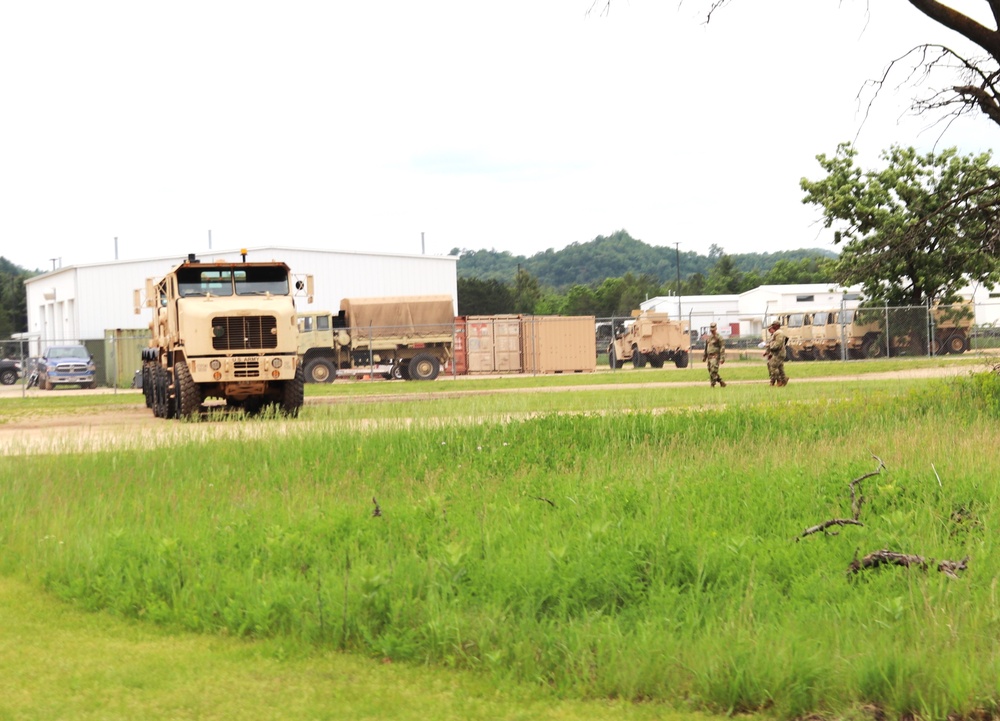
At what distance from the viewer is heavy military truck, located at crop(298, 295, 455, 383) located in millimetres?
39938

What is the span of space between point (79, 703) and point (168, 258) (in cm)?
5746

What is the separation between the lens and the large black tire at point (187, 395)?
851 inches

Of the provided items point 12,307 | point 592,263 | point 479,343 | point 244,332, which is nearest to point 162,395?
point 244,332

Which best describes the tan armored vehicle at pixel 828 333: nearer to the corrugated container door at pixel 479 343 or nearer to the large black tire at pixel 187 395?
the corrugated container door at pixel 479 343

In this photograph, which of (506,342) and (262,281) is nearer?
(262,281)

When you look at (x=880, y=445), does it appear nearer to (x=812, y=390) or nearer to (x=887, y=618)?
(x=887, y=618)

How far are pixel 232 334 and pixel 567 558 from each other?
15769 mm

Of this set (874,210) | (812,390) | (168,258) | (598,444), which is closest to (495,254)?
(168,258)

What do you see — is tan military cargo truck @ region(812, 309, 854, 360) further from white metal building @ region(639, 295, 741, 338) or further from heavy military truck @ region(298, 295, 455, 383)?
white metal building @ region(639, 295, 741, 338)

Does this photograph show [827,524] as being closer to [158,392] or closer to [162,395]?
[162,395]

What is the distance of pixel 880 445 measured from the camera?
40.1ft

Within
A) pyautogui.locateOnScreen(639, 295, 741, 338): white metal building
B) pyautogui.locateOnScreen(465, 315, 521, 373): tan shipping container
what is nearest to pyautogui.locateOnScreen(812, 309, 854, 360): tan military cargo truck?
pyautogui.locateOnScreen(465, 315, 521, 373): tan shipping container

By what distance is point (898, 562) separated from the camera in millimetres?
7105

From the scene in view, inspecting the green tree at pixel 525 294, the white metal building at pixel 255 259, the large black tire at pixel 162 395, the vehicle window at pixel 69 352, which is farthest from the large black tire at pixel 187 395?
the green tree at pixel 525 294
